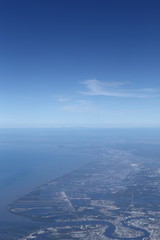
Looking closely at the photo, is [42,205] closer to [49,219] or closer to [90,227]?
[49,219]

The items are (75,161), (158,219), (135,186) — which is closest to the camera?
(158,219)

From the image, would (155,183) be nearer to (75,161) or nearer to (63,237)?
(63,237)

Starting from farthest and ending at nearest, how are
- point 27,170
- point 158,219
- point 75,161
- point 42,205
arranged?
1. point 75,161
2. point 27,170
3. point 42,205
4. point 158,219

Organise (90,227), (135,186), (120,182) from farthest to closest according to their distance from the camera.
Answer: (120,182), (135,186), (90,227)

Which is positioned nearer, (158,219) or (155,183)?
(158,219)

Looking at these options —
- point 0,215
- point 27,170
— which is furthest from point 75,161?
point 0,215

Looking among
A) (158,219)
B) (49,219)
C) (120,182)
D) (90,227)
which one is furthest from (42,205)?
(120,182)

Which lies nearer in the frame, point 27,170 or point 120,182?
point 120,182
